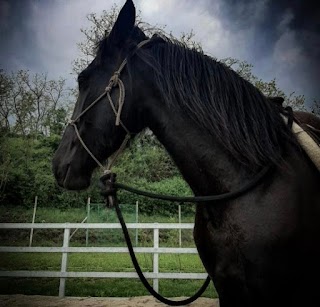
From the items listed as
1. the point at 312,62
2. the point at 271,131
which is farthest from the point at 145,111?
the point at 312,62

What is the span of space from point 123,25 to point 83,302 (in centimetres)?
520

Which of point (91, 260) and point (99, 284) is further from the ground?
point (91, 260)

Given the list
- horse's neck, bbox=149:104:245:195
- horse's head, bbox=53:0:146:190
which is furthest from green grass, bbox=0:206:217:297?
horse's neck, bbox=149:104:245:195

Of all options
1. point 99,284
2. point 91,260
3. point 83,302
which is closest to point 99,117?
point 83,302

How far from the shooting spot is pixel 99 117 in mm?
1782

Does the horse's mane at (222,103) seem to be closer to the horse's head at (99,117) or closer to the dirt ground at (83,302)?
the horse's head at (99,117)

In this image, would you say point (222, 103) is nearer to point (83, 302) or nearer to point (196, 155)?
point (196, 155)

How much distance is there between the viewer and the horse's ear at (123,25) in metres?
1.79

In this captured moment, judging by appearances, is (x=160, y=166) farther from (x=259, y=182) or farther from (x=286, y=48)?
(x=259, y=182)

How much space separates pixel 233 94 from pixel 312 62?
24775 millimetres

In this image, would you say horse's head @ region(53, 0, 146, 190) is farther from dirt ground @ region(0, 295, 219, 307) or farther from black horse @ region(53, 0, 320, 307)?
dirt ground @ region(0, 295, 219, 307)

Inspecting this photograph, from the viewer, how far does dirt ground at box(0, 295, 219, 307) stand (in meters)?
5.23

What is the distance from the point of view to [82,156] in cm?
182

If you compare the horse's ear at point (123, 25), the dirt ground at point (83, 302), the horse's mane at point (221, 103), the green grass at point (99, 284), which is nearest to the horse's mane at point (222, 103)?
the horse's mane at point (221, 103)
